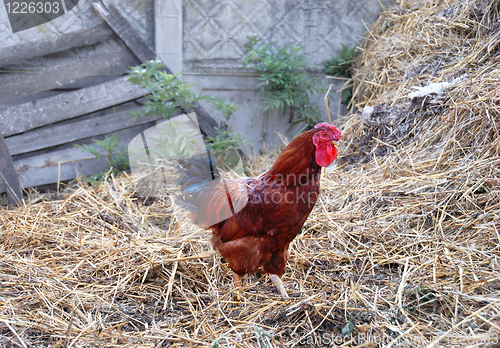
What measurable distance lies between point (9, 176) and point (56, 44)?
1.43 meters

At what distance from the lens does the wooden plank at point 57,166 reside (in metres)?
Result: 3.69

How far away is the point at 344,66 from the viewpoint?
4445 millimetres

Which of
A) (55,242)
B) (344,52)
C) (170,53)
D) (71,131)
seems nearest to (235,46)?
(170,53)

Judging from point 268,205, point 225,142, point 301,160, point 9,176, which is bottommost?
point 9,176

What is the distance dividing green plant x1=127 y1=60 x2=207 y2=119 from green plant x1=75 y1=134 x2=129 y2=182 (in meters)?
0.40

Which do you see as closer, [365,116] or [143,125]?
[365,116]

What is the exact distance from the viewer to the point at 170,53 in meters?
4.04

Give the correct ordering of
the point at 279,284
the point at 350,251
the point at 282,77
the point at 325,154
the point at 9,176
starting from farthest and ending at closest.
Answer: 1. the point at 282,77
2. the point at 9,176
3. the point at 350,251
4. the point at 279,284
5. the point at 325,154

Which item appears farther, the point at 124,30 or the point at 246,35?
the point at 246,35

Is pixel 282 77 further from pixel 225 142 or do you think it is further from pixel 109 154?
pixel 109 154

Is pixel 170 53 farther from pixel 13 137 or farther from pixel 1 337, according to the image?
pixel 1 337

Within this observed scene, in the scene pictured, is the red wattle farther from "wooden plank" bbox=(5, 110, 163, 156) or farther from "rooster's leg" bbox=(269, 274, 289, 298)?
"wooden plank" bbox=(5, 110, 163, 156)

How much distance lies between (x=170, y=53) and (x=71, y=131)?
1.40 metres

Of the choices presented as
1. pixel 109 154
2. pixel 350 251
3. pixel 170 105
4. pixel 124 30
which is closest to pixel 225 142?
pixel 170 105
